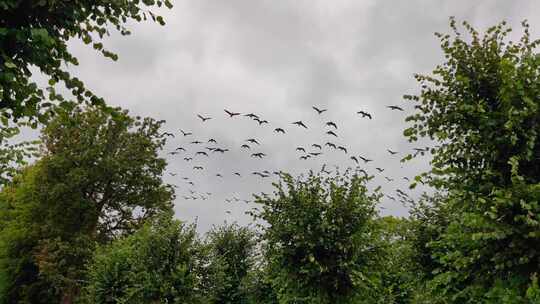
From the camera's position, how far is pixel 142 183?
41.7m

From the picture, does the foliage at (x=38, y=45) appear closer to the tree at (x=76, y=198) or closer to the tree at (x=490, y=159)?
the tree at (x=490, y=159)

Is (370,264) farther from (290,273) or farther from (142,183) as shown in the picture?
(142,183)

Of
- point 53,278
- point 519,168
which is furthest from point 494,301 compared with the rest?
point 53,278

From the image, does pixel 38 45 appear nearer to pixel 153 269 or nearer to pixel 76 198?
pixel 153 269

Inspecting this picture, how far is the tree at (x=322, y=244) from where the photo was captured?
1969cm

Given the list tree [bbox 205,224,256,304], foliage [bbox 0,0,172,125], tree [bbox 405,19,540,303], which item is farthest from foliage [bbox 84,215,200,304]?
foliage [bbox 0,0,172,125]

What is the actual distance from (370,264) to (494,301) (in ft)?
31.6

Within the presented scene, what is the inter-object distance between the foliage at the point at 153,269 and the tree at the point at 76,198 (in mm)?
8680

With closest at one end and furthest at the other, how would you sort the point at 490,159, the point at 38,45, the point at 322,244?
the point at 38,45 < the point at 490,159 < the point at 322,244

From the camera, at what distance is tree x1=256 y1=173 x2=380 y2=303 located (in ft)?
64.6

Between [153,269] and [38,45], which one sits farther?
[153,269]

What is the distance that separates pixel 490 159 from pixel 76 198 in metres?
35.3

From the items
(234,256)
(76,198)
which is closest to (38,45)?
(234,256)

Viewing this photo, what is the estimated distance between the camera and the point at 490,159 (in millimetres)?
11891
